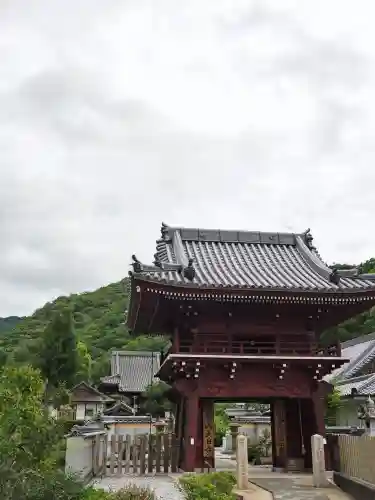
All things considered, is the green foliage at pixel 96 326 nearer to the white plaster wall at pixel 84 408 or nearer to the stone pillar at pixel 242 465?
the white plaster wall at pixel 84 408

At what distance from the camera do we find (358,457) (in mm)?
13484

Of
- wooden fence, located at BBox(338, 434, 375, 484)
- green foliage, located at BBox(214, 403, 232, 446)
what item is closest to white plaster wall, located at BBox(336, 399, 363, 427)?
green foliage, located at BBox(214, 403, 232, 446)

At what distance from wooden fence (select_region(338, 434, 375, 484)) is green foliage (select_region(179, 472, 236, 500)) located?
10.8 ft

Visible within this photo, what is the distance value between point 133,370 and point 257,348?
3839cm

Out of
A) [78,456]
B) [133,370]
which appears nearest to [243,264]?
[78,456]

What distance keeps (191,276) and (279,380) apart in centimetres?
438

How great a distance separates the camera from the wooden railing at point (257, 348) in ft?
54.3

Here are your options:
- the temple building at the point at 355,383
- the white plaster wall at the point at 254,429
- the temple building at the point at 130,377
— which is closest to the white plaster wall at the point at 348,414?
the temple building at the point at 355,383

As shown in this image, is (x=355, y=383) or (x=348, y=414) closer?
(x=348, y=414)

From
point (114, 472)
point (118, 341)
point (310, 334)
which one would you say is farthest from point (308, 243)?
point (118, 341)

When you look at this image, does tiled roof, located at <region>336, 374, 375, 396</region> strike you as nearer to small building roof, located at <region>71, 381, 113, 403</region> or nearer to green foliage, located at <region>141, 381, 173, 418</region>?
green foliage, located at <region>141, 381, 173, 418</region>

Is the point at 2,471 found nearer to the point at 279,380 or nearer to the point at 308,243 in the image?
the point at 279,380

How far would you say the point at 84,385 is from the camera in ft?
141

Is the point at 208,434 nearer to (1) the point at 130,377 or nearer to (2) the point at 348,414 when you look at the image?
(2) the point at 348,414
